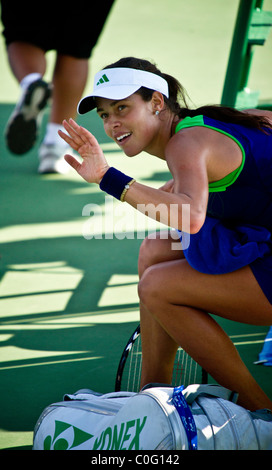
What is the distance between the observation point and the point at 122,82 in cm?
239

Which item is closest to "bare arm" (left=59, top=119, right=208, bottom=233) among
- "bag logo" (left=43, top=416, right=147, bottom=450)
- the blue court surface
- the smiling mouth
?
the smiling mouth

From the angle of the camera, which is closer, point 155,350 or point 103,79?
point 103,79

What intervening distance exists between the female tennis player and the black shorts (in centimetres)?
291

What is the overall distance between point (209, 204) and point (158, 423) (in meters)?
0.83

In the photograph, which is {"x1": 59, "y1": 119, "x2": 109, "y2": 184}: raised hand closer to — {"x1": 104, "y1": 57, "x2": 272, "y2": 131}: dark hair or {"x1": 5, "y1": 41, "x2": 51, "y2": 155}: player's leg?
{"x1": 104, "y1": 57, "x2": 272, "y2": 131}: dark hair

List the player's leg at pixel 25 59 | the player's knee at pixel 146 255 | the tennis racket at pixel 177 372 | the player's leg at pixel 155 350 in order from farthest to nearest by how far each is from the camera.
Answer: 1. the player's leg at pixel 25 59
2. the tennis racket at pixel 177 372
3. the player's knee at pixel 146 255
4. the player's leg at pixel 155 350

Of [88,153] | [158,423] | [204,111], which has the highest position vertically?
[204,111]

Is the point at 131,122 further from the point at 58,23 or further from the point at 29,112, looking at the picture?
the point at 58,23

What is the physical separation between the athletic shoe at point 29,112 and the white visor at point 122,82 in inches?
90.9

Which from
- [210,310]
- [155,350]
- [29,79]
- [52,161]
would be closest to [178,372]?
[155,350]

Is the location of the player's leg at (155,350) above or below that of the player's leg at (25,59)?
below

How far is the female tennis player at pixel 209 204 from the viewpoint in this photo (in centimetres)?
230

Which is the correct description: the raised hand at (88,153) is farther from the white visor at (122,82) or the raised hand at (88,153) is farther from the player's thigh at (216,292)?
the player's thigh at (216,292)

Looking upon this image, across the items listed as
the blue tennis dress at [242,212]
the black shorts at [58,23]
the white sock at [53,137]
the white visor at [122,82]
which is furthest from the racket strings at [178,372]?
the black shorts at [58,23]
